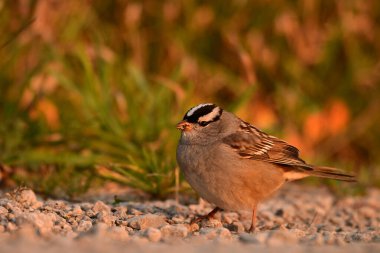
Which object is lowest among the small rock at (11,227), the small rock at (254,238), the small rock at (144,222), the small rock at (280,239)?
the small rock at (11,227)

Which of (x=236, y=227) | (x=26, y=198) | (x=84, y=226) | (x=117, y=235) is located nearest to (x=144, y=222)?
(x=84, y=226)

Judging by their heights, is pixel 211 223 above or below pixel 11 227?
above

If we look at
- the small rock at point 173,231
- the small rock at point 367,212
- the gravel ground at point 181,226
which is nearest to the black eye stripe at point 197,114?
the gravel ground at point 181,226

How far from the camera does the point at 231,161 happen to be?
500 cm

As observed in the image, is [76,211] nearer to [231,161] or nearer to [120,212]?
[120,212]

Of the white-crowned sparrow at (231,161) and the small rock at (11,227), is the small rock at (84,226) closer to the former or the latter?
the small rock at (11,227)

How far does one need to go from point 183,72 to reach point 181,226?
12.6ft

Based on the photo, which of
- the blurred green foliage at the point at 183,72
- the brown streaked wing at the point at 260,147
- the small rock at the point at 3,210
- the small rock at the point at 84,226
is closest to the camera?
the small rock at the point at 84,226

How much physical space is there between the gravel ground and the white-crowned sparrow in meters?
0.24

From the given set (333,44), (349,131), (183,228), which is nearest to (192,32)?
(333,44)

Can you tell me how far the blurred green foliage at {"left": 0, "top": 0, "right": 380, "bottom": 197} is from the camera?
6695 millimetres

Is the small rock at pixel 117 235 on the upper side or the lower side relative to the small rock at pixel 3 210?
upper

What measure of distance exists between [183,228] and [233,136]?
1270 mm

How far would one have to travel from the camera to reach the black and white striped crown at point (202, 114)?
526 centimetres
